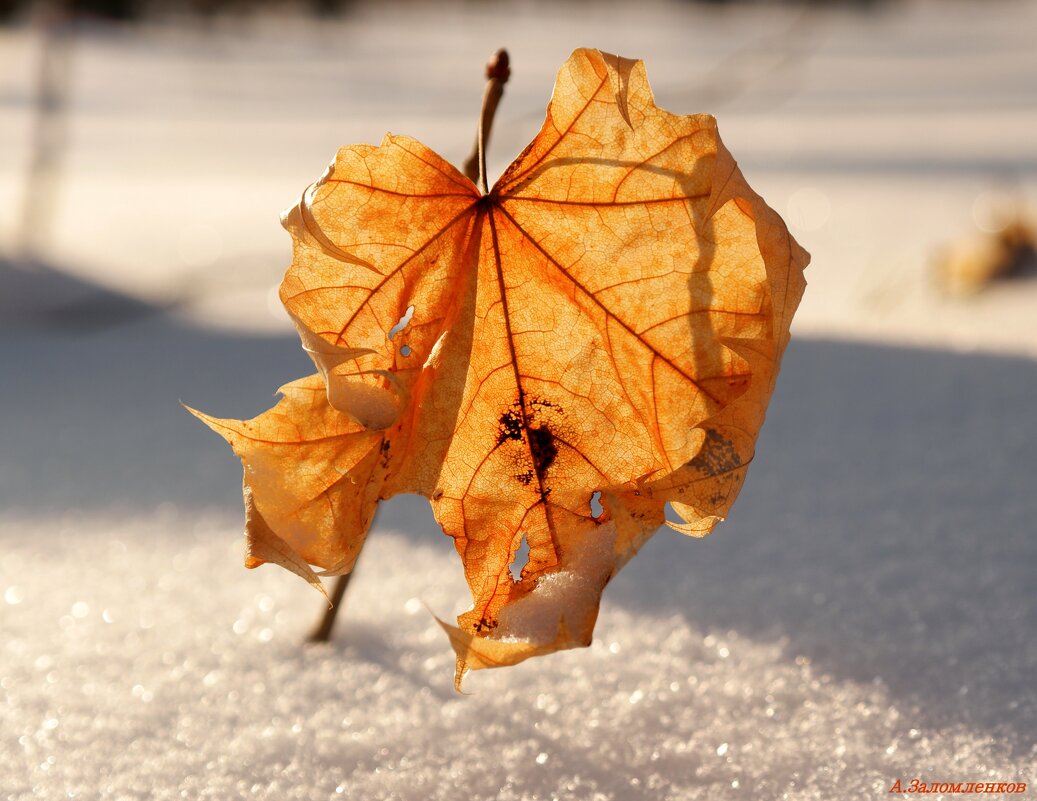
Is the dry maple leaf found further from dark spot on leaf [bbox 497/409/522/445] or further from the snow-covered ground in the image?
the snow-covered ground

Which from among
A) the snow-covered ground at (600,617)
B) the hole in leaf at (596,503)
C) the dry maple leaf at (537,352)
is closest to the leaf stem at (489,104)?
the dry maple leaf at (537,352)

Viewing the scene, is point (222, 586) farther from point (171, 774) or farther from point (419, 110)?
point (419, 110)

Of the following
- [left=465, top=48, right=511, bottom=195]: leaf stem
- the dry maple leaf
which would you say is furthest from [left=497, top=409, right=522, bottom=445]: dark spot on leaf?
[left=465, top=48, right=511, bottom=195]: leaf stem

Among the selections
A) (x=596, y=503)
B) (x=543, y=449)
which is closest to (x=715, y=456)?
(x=543, y=449)

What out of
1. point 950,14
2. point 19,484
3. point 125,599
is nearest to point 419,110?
point 19,484

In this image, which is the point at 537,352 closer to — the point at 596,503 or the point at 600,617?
the point at 596,503
